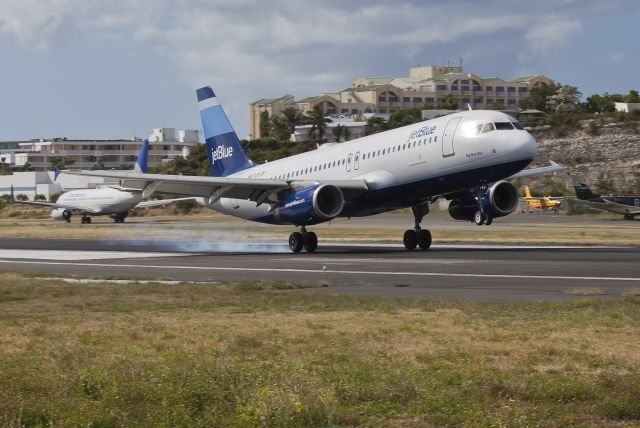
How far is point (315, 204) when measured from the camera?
128 ft

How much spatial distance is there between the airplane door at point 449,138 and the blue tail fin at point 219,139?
13.6 m

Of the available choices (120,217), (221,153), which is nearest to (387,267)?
(221,153)

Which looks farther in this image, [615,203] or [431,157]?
[615,203]

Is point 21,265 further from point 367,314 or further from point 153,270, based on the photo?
point 367,314

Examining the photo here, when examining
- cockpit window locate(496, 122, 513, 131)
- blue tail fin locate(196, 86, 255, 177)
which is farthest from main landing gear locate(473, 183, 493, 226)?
blue tail fin locate(196, 86, 255, 177)

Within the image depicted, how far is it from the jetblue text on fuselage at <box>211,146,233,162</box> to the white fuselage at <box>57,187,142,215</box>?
44.1 metres

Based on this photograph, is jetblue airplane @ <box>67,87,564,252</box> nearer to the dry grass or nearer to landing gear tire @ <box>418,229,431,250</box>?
landing gear tire @ <box>418,229,431,250</box>

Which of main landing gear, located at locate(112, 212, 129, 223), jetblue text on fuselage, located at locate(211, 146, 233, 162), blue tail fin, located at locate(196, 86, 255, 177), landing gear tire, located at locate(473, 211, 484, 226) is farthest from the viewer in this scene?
main landing gear, located at locate(112, 212, 129, 223)

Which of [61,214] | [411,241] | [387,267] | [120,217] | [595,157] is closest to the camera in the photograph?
[387,267]

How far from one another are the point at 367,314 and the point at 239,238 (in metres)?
39.3

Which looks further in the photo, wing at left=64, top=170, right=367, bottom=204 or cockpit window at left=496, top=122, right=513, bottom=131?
wing at left=64, top=170, right=367, bottom=204

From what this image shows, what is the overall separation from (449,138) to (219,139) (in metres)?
16.0

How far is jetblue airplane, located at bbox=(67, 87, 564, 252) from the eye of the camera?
120 feet

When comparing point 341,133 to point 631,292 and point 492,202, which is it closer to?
point 492,202
